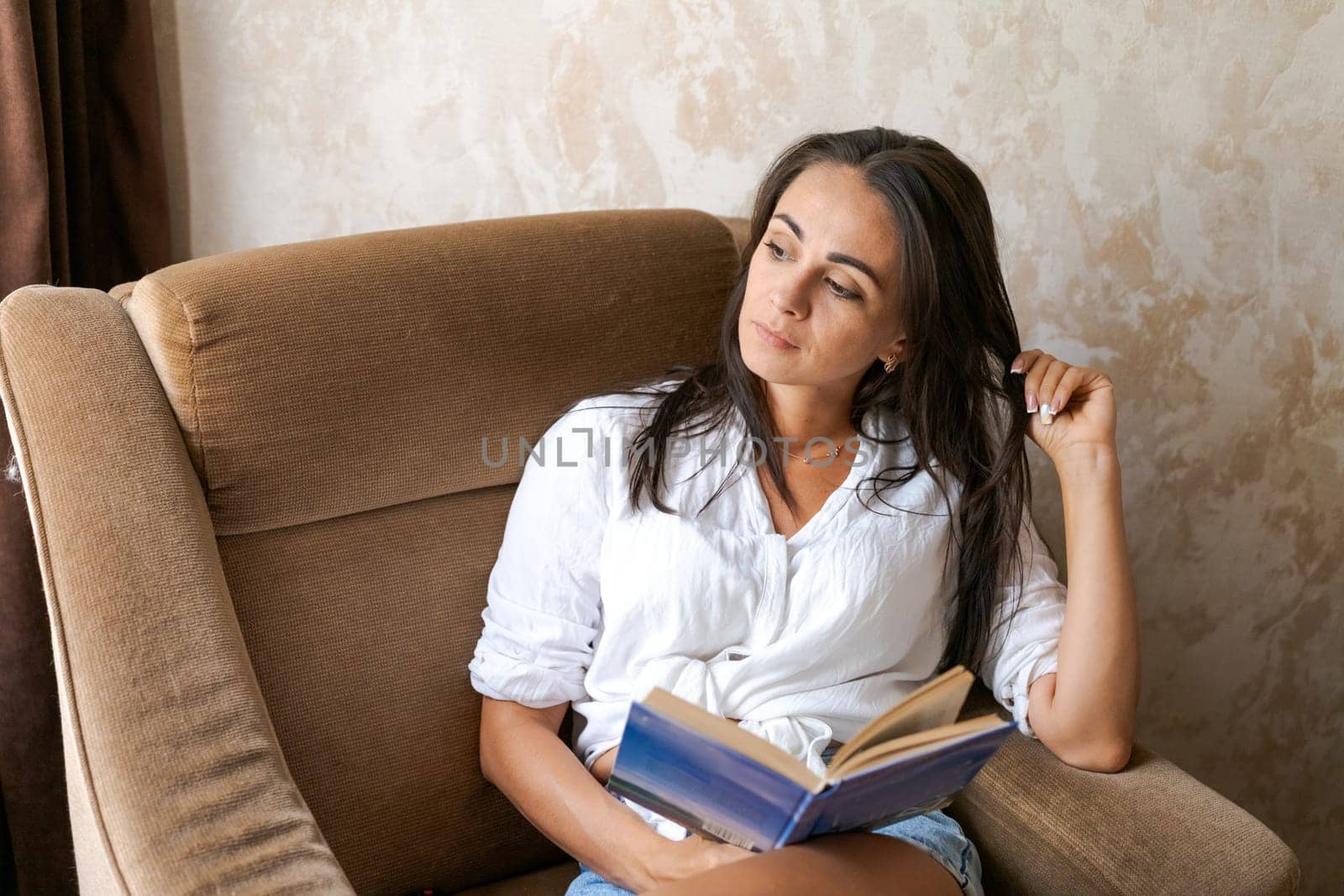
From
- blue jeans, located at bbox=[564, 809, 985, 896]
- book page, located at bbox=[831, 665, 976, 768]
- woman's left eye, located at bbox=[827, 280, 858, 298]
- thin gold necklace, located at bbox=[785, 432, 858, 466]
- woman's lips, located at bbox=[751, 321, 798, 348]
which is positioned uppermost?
woman's left eye, located at bbox=[827, 280, 858, 298]

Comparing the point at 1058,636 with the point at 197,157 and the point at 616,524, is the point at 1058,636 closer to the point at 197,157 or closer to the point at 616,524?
the point at 616,524

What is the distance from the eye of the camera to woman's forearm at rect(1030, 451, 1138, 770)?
1.30m

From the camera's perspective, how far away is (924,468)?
1425 millimetres

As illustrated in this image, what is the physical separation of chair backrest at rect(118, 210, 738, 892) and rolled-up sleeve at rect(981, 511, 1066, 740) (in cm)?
53

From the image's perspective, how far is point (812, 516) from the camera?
1380 millimetres

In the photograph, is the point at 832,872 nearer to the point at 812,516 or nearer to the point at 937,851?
the point at 937,851

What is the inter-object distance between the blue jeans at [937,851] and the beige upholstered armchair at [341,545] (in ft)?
0.19

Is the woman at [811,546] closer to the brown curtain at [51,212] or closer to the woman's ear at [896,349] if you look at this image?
the woman's ear at [896,349]

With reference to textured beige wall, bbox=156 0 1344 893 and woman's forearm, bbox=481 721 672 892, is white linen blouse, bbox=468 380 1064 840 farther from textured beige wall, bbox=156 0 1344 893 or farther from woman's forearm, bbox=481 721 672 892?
textured beige wall, bbox=156 0 1344 893

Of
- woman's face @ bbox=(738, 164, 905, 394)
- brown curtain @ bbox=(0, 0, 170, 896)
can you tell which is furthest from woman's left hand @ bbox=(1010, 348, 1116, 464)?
brown curtain @ bbox=(0, 0, 170, 896)

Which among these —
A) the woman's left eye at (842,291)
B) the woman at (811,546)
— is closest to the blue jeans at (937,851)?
the woman at (811,546)

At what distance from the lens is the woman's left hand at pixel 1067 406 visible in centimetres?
138

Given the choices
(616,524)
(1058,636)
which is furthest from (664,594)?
(1058,636)

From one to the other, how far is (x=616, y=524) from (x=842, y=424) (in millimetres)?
337
